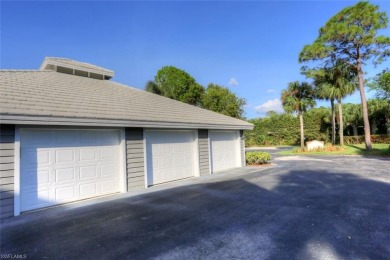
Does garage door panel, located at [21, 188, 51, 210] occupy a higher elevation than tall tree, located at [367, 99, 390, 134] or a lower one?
lower

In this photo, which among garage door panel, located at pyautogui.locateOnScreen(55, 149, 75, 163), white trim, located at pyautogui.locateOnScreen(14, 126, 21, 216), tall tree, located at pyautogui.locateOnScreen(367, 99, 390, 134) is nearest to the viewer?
white trim, located at pyautogui.locateOnScreen(14, 126, 21, 216)

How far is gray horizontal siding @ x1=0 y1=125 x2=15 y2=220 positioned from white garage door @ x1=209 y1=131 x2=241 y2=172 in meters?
7.42

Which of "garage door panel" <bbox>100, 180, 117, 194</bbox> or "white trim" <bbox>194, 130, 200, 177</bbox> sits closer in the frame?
"garage door panel" <bbox>100, 180, 117, 194</bbox>

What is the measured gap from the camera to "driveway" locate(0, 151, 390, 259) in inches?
138

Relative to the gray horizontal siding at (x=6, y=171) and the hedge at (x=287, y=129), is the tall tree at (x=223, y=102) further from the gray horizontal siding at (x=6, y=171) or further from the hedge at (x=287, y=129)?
the gray horizontal siding at (x=6, y=171)

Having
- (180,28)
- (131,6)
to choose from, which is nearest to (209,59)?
(180,28)

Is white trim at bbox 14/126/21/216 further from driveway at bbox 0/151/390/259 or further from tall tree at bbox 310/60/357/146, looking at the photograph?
tall tree at bbox 310/60/357/146

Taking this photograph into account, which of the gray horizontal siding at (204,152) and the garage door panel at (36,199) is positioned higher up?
the gray horizontal siding at (204,152)

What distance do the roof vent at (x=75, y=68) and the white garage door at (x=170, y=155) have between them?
507 centimetres

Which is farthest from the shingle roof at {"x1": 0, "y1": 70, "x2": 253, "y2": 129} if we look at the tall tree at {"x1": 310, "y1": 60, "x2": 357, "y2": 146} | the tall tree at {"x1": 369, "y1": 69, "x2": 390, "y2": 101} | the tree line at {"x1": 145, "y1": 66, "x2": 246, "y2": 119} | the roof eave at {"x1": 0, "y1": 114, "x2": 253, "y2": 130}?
the tree line at {"x1": 145, "y1": 66, "x2": 246, "y2": 119}

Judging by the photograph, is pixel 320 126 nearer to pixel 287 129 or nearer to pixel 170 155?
pixel 287 129

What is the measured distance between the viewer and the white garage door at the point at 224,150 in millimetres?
11302

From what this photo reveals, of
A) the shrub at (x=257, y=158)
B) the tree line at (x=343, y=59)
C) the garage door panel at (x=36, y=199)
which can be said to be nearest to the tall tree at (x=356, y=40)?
the tree line at (x=343, y=59)

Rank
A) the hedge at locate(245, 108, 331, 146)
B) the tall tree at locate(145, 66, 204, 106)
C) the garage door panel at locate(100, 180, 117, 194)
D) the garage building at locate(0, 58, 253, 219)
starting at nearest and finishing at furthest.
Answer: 1. the garage building at locate(0, 58, 253, 219)
2. the garage door panel at locate(100, 180, 117, 194)
3. the hedge at locate(245, 108, 331, 146)
4. the tall tree at locate(145, 66, 204, 106)
